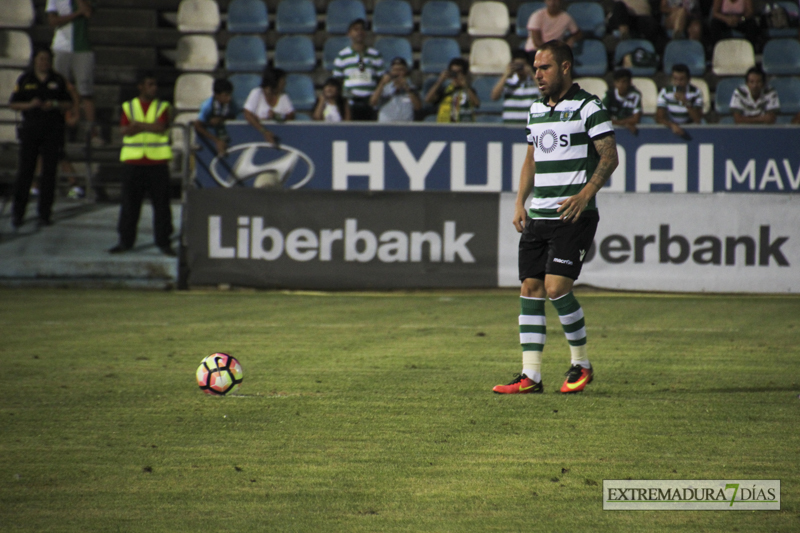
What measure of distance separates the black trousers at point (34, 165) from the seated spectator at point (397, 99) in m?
4.83

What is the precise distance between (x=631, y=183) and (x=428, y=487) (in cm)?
1002

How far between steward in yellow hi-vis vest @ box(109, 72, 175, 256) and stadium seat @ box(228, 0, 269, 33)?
513 cm

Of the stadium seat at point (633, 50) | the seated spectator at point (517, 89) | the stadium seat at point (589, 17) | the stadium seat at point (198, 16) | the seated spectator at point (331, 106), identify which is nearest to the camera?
the seated spectator at point (517, 89)

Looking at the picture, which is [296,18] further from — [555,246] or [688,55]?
[555,246]

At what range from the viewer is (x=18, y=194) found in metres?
13.6

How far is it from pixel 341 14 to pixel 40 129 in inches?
260

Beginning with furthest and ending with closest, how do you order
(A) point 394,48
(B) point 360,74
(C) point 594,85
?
(A) point 394,48, (C) point 594,85, (B) point 360,74

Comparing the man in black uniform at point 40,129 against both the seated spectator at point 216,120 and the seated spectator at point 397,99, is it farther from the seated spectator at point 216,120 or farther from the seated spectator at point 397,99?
the seated spectator at point 397,99

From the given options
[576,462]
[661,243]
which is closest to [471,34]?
[661,243]

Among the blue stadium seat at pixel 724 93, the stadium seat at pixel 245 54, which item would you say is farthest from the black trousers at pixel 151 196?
the blue stadium seat at pixel 724 93

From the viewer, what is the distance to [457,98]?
14.2m

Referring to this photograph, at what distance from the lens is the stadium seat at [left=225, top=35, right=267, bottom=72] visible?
56.0ft

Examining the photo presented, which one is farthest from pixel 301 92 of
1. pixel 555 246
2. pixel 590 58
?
pixel 555 246

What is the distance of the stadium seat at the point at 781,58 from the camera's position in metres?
16.8
